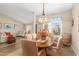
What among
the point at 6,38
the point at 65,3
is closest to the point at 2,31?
the point at 6,38

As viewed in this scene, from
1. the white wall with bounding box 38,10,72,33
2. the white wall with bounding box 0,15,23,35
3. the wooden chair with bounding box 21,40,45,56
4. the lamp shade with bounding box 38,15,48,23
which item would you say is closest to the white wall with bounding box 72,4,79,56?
the white wall with bounding box 38,10,72,33

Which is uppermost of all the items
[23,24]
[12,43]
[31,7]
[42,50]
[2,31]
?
[31,7]

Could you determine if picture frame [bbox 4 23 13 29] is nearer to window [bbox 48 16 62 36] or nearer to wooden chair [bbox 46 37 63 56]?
window [bbox 48 16 62 36]

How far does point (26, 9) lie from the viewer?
2.45m

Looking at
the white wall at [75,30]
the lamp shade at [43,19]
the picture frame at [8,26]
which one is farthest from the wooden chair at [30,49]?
the white wall at [75,30]

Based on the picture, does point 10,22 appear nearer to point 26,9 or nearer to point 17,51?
point 26,9

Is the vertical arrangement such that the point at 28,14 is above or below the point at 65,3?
below

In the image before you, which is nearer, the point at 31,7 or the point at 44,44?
the point at 31,7

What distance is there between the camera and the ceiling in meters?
2.41

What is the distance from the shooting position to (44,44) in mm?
2682

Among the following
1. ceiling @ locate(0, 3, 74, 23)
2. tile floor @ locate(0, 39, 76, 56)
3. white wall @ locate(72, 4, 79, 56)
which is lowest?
tile floor @ locate(0, 39, 76, 56)

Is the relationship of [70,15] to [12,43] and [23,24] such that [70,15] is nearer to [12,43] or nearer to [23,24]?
[23,24]

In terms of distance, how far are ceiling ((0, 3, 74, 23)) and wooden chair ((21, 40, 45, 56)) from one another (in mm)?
508

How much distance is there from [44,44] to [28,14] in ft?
2.69
